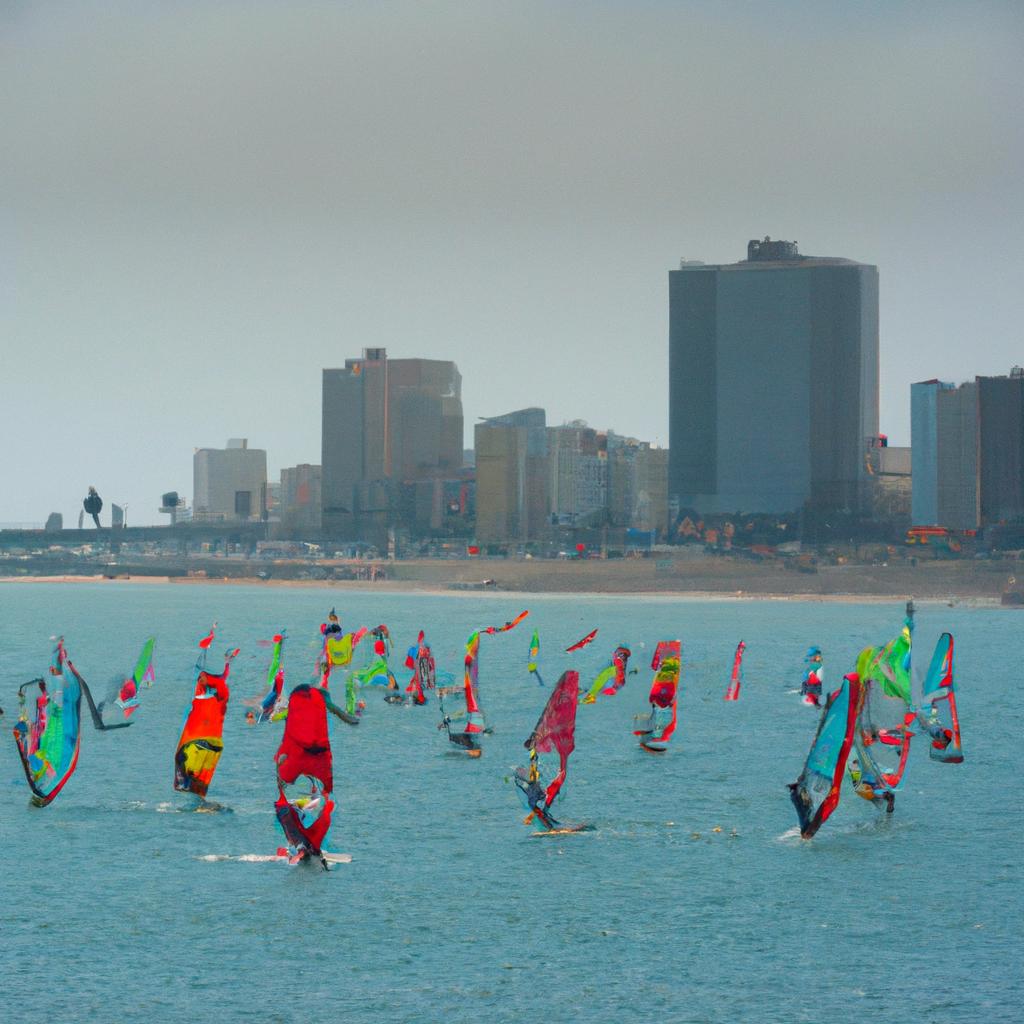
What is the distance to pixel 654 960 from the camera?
37750mm

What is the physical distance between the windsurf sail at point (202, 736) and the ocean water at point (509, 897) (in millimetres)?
1123

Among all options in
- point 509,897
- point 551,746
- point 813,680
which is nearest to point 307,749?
point 509,897

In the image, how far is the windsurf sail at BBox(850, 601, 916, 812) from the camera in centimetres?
5050

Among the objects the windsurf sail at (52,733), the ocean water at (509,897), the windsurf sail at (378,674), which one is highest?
the windsurf sail at (52,733)

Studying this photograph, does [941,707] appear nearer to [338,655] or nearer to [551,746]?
[551,746]

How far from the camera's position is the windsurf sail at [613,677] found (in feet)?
294

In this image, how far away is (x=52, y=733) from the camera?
53469 millimetres

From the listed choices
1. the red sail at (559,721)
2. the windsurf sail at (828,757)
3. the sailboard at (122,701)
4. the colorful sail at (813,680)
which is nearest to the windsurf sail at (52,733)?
the red sail at (559,721)

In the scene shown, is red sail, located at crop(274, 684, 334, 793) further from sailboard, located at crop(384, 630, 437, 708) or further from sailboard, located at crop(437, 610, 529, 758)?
sailboard, located at crop(384, 630, 437, 708)

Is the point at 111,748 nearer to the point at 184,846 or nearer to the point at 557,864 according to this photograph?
the point at 184,846

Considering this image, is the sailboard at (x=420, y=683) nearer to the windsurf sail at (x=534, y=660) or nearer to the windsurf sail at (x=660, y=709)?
the windsurf sail at (x=534, y=660)

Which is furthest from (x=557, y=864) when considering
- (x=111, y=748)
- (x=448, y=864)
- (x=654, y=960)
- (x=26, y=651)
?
(x=26, y=651)

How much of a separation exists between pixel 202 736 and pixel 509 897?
11923mm

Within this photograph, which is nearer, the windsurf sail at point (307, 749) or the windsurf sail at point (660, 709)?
the windsurf sail at point (307, 749)
